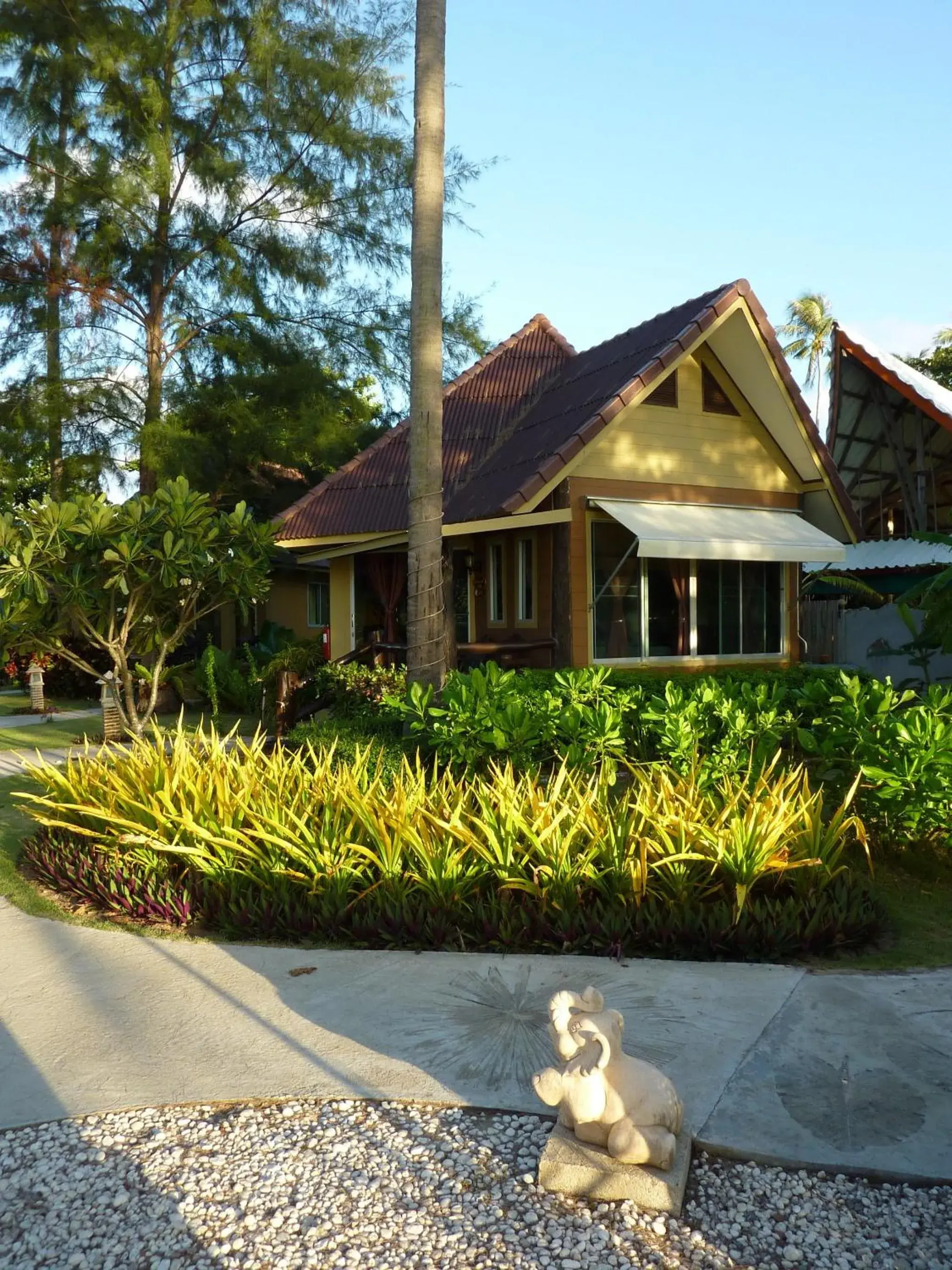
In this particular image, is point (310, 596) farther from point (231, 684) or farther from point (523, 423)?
point (523, 423)

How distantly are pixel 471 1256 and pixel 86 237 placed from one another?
21144 mm

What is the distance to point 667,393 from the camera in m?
13.9

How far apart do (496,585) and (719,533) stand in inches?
141

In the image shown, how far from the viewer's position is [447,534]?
12039 millimetres

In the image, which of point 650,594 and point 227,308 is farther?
point 227,308

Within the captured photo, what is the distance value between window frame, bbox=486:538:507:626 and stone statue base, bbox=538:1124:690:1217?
11.8 meters

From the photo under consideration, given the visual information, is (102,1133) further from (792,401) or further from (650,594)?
(792,401)

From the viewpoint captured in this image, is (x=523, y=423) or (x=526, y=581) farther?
(x=523, y=423)

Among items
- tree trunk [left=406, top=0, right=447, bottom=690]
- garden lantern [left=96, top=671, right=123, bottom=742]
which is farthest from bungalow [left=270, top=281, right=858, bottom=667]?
garden lantern [left=96, top=671, right=123, bottom=742]

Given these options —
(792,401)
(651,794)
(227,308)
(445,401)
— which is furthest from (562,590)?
(227,308)

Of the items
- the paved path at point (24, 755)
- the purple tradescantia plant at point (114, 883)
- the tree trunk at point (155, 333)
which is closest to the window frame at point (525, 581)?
the paved path at point (24, 755)

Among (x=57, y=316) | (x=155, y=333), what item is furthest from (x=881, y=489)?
(x=57, y=316)

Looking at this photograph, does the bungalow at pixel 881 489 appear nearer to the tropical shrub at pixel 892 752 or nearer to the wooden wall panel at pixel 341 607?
the wooden wall panel at pixel 341 607

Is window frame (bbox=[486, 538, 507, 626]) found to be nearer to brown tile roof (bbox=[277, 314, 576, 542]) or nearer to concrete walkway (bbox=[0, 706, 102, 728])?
brown tile roof (bbox=[277, 314, 576, 542])
